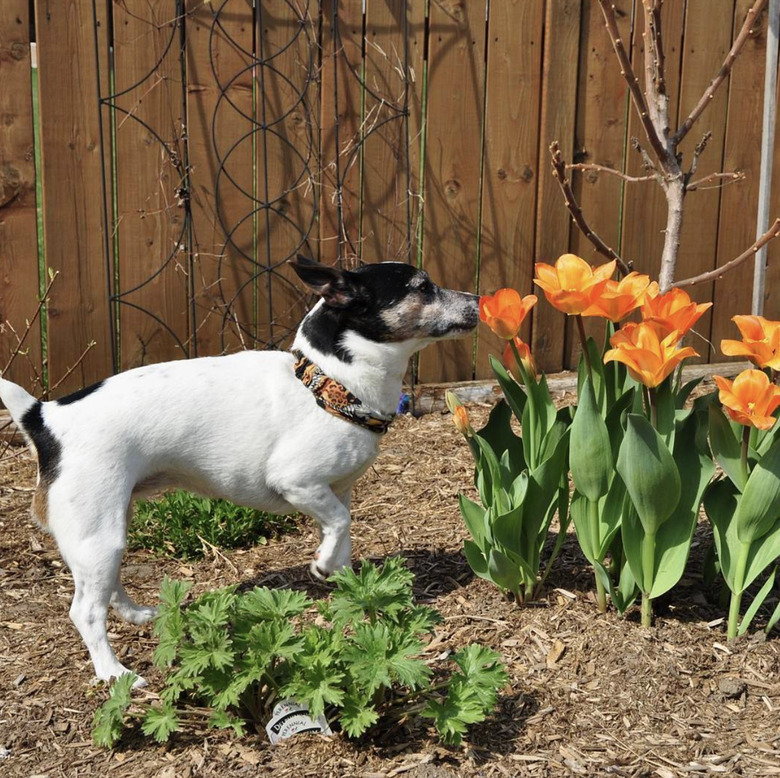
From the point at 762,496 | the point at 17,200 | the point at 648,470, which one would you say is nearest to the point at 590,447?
the point at 648,470

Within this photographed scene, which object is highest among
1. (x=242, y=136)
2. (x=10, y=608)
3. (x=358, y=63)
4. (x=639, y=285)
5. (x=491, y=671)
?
(x=358, y=63)

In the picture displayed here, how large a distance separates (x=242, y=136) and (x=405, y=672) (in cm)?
349

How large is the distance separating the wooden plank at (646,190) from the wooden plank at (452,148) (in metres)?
0.96

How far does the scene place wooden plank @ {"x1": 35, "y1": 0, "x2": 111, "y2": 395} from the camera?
15.2 ft

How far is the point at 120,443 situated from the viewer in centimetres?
297

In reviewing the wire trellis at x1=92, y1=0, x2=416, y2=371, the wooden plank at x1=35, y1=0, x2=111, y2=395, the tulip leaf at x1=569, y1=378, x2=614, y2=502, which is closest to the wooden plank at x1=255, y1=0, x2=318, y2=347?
the wire trellis at x1=92, y1=0, x2=416, y2=371

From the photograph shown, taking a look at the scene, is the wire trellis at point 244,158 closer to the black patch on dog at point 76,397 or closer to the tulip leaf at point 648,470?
the black patch on dog at point 76,397

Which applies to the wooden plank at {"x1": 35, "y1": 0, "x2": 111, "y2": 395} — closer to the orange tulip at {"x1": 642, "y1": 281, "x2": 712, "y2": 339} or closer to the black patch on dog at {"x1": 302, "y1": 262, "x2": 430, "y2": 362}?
the black patch on dog at {"x1": 302, "y1": 262, "x2": 430, "y2": 362}

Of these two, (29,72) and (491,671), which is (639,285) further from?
(29,72)

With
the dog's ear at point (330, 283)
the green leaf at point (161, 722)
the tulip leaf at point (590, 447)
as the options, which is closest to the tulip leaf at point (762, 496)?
the tulip leaf at point (590, 447)

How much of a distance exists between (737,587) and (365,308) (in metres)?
1.47

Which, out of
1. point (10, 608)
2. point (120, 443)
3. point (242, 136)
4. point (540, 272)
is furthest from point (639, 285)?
point (242, 136)

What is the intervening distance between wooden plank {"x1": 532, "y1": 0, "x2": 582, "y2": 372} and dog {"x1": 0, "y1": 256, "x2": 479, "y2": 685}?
7.85ft

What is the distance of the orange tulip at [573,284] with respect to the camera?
2600mm
